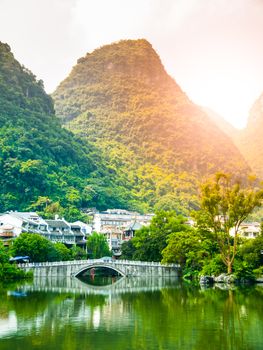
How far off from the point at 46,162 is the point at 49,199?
14257mm

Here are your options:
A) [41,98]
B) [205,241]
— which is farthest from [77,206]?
[205,241]

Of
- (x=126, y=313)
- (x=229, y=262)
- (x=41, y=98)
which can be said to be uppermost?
(x=41, y=98)

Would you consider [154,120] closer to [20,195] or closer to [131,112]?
[131,112]

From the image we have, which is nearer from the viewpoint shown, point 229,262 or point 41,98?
point 229,262

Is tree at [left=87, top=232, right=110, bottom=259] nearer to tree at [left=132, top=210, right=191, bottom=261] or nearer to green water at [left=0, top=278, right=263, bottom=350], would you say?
tree at [left=132, top=210, right=191, bottom=261]

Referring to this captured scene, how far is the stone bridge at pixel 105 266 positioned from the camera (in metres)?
62.6

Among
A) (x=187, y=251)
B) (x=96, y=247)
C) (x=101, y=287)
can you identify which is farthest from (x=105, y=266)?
(x=96, y=247)

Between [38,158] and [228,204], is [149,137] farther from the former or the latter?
[228,204]

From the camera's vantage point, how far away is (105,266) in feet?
211

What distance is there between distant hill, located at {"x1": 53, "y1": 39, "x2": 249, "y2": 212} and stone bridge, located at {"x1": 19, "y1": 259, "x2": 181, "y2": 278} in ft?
224

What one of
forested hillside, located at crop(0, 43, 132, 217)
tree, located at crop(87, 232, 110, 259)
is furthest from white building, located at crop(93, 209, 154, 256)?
tree, located at crop(87, 232, 110, 259)

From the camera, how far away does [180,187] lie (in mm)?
148500

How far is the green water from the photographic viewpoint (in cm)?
2306

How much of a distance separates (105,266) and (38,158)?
50.3 meters
